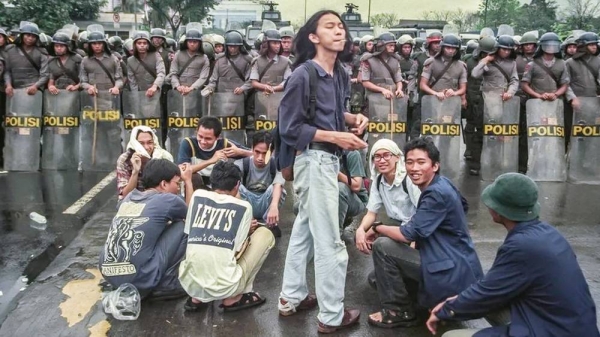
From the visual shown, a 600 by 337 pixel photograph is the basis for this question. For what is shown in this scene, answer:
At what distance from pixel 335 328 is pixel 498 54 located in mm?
6074

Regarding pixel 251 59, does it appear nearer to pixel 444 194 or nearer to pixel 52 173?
pixel 52 173

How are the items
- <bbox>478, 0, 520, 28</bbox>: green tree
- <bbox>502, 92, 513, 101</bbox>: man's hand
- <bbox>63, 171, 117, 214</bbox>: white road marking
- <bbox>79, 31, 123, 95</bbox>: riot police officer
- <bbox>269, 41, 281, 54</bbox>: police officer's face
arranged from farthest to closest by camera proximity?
1. <bbox>478, 0, 520, 28</bbox>: green tree
2. <bbox>269, 41, 281, 54</bbox>: police officer's face
3. <bbox>79, 31, 123, 95</bbox>: riot police officer
4. <bbox>502, 92, 513, 101</bbox>: man's hand
5. <bbox>63, 171, 117, 214</bbox>: white road marking

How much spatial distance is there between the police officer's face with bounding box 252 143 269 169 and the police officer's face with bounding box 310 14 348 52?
214 centimetres

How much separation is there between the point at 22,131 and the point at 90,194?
195 centimetres

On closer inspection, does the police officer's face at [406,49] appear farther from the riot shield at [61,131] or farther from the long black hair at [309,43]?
the long black hair at [309,43]

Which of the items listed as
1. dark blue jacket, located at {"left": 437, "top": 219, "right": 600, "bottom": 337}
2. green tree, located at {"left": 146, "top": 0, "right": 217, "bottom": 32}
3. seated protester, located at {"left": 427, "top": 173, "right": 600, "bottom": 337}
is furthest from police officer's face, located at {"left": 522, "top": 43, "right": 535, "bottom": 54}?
green tree, located at {"left": 146, "top": 0, "right": 217, "bottom": 32}

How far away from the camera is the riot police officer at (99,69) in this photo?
9.05 metres

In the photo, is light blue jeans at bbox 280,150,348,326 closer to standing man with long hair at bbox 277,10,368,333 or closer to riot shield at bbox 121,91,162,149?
standing man with long hair at bbox 277,10,368,333

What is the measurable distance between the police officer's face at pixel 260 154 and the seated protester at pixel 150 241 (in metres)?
1.32

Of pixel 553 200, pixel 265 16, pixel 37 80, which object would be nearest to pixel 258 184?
pixel 553 200

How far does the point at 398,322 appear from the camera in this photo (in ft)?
12.9

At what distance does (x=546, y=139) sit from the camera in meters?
8.37

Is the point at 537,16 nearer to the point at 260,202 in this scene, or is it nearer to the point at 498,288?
the point at 260,202

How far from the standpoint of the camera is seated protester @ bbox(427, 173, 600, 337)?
2.78 metres
